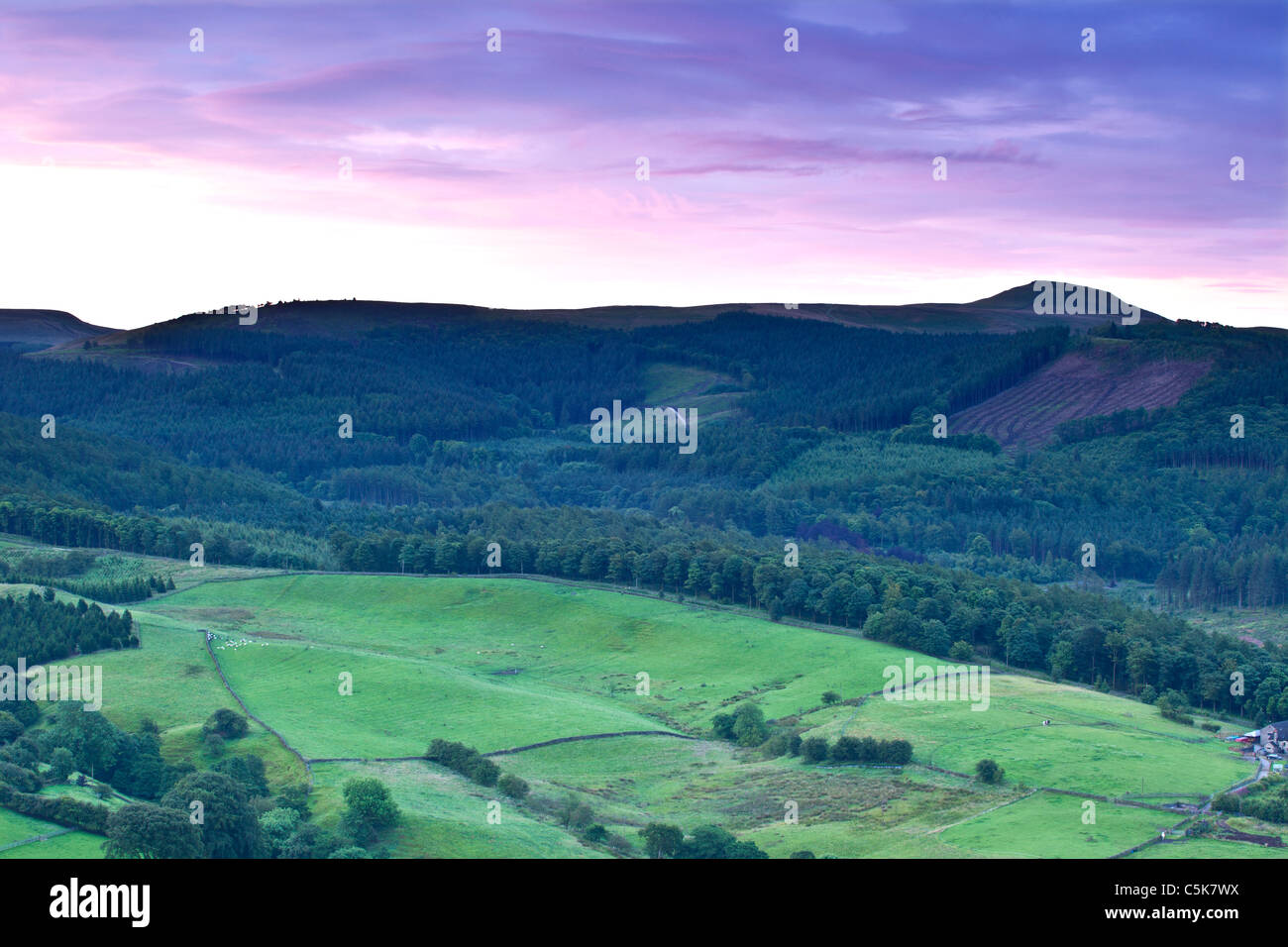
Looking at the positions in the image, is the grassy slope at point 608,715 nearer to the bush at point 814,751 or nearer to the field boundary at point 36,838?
the bush at point 814,751

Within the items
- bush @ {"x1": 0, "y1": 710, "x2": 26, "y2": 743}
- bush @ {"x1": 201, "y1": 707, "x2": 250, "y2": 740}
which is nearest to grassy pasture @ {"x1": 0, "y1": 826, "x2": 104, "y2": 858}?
bush @ {"x1": 0, "y1": 710, "x2": 26, "y2": 743}

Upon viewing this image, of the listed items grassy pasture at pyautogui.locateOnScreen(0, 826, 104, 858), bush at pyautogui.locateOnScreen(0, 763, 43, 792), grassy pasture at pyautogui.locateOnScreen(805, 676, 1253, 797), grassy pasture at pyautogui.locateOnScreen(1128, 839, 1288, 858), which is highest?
bush at pyautogui.locateOnScreen(0, 763, 43, 792)

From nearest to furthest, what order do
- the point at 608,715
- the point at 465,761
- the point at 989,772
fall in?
the point at 989,772 → the point at 465,761 → the point at 608,715

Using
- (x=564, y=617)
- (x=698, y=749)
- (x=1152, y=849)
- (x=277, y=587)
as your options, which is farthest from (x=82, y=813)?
(x=277, y=587)

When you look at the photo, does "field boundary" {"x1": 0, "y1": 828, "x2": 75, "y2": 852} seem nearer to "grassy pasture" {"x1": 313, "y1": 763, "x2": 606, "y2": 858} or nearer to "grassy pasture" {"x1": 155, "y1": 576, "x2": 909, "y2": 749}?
"grassy pasture" {"x1": 313, "y1": 763, "x2": 606, "y2": 858}

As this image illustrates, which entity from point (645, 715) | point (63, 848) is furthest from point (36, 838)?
point (645, 715)

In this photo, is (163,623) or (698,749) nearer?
(698,749)

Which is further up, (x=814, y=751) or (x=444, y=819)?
(x=444, y=819)

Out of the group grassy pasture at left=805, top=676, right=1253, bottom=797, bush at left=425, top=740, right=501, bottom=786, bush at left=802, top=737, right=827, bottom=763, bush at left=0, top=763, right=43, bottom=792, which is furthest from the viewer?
bush at left=802, top=737, right=827, bottom=763

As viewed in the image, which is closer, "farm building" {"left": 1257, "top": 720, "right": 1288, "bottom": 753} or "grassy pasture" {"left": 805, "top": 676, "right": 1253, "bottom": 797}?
"grassy pasture" {"left": 805, "top": 676, "right": 1253, "bottom": 797}

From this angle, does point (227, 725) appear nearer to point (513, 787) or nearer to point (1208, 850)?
point (513, 787)
